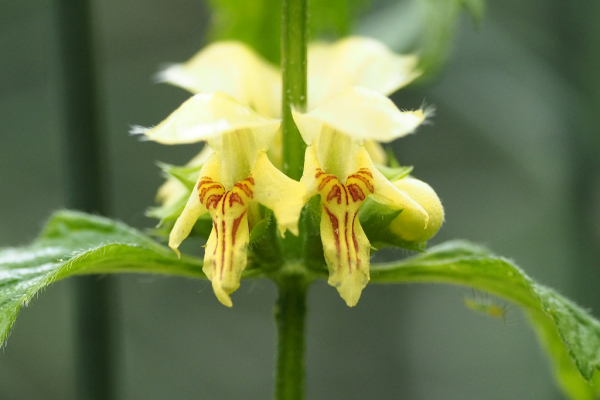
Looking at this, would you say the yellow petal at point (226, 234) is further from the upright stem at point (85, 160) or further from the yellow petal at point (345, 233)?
the upright stem at point (85, 160)

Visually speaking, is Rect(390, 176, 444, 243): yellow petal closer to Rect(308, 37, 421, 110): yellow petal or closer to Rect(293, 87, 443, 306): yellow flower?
Rect(293, 87, 443, 306): yellow flower

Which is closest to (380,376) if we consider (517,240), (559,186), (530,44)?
(517,240)

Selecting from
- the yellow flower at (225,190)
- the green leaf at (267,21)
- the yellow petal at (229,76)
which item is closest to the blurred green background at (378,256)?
the green leaf at (267,21)

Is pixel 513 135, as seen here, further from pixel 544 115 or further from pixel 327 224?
pixel 327 224

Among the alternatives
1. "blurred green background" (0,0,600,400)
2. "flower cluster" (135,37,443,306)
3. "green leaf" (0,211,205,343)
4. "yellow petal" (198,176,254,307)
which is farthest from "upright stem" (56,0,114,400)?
"blurred green background" (0,0,600,400)

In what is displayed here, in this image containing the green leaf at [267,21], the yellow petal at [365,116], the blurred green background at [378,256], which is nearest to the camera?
the yellow petal at [365,116]

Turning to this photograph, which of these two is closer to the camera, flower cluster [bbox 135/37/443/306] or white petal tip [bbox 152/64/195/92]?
flower cluster [bbox 135/37/443/306]
